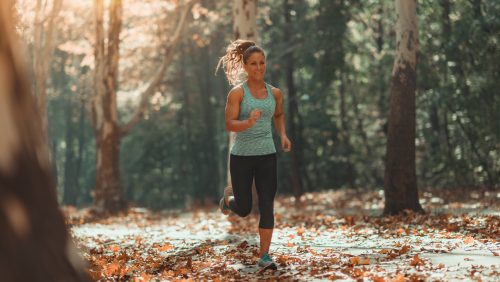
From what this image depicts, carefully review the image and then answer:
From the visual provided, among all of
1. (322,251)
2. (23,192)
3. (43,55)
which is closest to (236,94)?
(322,251)

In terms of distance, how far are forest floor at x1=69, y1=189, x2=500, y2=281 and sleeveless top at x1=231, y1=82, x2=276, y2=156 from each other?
125cm

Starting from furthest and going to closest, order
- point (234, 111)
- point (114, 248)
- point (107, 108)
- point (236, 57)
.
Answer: point (107, 108) < point (114, 248) < point (236, 57) < point (234, 111)

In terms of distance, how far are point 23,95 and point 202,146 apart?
112 ft

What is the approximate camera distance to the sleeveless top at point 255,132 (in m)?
6.86

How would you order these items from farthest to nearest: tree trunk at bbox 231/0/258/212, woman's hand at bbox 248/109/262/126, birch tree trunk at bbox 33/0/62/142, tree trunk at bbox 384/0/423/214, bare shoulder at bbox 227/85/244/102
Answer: birch tree trunk at bbox 33/0/62/142
tree trunk at bbox 231/0/258/212
tree trunk at bbox 384/0/423/214
bare shoulder at bbox 227/85/244/102
woman's hand at bbox 248/109/262/126

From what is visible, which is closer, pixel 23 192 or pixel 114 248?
pixel 23 192

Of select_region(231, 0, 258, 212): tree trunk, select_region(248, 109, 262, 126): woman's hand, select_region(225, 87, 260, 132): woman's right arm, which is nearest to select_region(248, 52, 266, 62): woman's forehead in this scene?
select_region(225, 87, 260, 132): woman's right arm

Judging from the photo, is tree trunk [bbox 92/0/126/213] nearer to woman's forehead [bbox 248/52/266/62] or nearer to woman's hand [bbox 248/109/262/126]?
woman's forehead [bbox 248/52/266/62]

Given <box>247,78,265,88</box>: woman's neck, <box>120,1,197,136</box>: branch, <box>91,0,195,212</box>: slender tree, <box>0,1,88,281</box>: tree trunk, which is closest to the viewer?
<box>0,1,88,281</box>: tree trunk

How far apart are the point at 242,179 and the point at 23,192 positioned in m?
3.49

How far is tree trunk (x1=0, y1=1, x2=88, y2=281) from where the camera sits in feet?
11.9

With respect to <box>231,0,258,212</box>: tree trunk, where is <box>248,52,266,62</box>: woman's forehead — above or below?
below

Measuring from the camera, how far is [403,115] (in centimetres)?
1256

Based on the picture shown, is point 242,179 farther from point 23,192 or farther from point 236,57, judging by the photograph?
point 23,192
